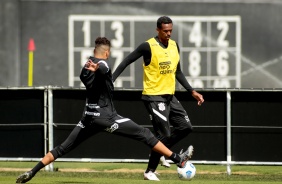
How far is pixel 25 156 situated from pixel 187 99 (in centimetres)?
275

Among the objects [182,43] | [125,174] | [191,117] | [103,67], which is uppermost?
[182,43]

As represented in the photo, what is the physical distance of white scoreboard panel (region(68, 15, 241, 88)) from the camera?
28.9 metres

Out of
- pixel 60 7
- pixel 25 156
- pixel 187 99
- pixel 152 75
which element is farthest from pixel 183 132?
pixel 60 7

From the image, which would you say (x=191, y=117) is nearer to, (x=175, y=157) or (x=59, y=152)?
(x=175, y=157)

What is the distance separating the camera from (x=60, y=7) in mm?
29031

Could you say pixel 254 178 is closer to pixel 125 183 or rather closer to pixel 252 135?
pixel 252 135

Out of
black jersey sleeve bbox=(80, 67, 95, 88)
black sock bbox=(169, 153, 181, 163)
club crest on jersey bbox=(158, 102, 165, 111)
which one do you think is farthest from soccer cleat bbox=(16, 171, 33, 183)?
club crest on jersey bbox=(158, 102, 165, 111)

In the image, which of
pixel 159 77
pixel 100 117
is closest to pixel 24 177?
pixel 100 117

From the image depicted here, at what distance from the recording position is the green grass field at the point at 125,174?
45.0ft

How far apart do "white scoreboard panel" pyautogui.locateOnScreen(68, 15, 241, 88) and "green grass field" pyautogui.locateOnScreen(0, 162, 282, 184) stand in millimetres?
10466

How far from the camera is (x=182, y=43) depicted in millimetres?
29031

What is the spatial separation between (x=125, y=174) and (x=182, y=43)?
13599 mm

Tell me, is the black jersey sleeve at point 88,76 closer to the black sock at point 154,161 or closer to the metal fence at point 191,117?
the black sock at point 154,161

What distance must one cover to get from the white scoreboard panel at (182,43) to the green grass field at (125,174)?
34.3 ft
